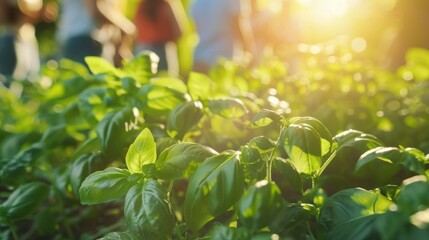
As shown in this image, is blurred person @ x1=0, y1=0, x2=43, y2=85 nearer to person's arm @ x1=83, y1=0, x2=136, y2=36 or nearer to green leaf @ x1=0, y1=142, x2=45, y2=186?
person's arm @ x1=83, y1=0, x2=136, y2=36

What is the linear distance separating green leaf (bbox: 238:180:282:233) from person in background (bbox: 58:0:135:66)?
3063 mm

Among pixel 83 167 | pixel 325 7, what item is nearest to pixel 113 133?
pixel 83 167

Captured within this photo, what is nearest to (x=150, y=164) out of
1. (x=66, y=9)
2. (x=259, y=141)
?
(x=259, y=141)

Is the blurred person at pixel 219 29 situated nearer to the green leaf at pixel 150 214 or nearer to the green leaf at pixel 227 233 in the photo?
the green leaf at pixel 150 214

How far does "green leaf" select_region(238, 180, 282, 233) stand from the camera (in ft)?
2.28

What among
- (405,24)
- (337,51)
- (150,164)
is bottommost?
(405,24)

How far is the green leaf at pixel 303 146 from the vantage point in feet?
2.76

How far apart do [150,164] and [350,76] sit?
1.26 meters

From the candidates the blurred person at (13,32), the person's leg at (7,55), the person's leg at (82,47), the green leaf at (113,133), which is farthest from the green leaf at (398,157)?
the person's leg at (7,55)

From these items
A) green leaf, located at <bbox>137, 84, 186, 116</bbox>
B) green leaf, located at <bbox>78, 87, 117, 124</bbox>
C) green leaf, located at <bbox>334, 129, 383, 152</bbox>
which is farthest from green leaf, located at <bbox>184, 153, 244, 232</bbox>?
green leaf, located at <bbox>78, 87, 117, 124</bbox>

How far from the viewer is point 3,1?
461cm

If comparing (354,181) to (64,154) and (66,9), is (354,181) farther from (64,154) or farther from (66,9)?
(66,9)

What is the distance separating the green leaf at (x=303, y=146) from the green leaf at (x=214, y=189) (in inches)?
3.3

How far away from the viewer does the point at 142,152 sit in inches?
38.3
